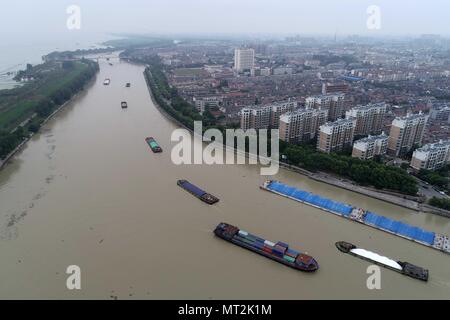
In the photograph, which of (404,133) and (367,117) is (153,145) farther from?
(404,133)

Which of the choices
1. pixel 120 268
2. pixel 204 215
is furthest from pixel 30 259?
pixel 204 215

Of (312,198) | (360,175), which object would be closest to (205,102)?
(360,175)

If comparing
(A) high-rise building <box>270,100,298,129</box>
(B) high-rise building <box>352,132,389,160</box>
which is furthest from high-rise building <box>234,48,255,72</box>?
(B) high-rise building <box>352,132,389,160</box>

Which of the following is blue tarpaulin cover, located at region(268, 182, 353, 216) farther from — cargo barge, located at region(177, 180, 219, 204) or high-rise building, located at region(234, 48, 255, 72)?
high-rise building, located at region(234, 48, 255, 72)

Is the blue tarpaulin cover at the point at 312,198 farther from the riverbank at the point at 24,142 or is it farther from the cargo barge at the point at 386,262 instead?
the riverbank at the point at 24,142

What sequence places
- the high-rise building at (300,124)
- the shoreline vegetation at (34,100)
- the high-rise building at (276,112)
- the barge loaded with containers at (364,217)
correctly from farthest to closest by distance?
the high-rise building at (276,112) → the shoreline vegetation at (34,100) → the high-rise building at (300,124) → the barge loaded with containers at (364,217)

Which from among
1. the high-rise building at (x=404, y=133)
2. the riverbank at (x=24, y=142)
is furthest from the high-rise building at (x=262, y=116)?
the riverbank at (x=24, y=142)
